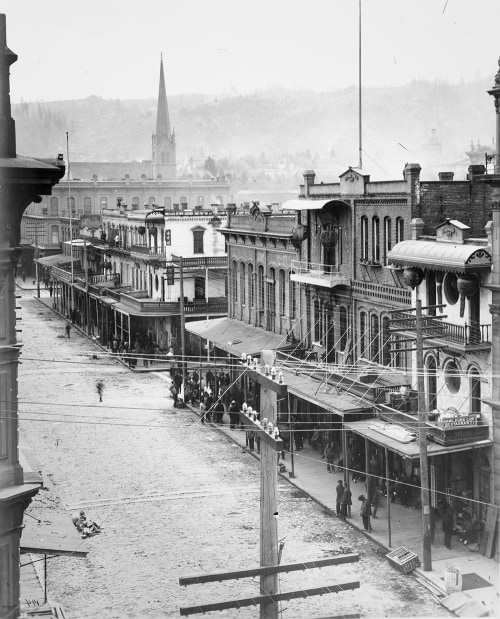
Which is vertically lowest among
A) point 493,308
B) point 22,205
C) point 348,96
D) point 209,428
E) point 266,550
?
point 209,428

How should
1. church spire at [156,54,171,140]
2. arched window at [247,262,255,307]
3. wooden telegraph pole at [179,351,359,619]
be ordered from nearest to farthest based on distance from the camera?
wooden telegraph pole at [179,351,359,619] < arched window at [247,262,255,307] < church spire at [156,54,171,140]

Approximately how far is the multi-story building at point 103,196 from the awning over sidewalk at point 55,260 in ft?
10.9

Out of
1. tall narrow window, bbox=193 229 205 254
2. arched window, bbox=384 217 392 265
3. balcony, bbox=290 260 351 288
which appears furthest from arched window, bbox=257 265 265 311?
tall narrow window, bbox=193 229 205 254

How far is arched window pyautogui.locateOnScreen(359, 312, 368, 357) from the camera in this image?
34.0m

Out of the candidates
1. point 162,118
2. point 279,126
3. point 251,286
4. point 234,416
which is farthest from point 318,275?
point 279,126

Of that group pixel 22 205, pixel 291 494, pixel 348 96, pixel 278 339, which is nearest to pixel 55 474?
pixel 291 494

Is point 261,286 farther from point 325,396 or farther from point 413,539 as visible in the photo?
point 413,539

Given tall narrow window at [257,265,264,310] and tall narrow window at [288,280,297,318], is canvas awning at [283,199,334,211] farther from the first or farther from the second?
tall narrow window at [257,265,264,310]

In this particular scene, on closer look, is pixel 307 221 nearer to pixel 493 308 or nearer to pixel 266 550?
pixel 493 308

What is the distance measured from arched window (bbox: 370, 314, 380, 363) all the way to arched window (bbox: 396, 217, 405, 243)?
2.99m

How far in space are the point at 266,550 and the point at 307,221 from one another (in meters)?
23.4

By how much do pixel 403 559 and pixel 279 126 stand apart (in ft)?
370

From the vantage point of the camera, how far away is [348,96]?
12469 centimetres

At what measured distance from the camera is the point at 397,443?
2483 cm
